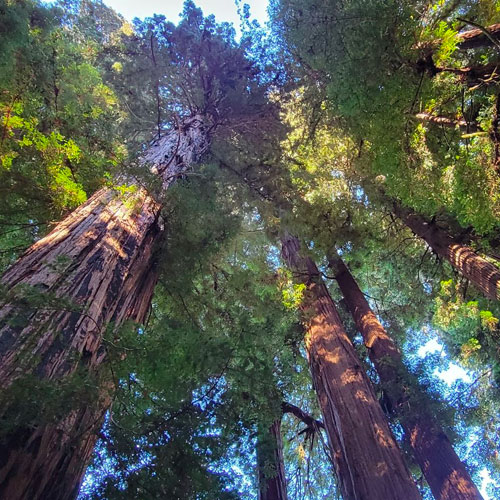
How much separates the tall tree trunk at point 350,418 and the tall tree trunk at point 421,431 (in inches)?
35.2

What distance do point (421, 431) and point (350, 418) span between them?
5.46ft

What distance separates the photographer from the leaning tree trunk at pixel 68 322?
→ 1.94m

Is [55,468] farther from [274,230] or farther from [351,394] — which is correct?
[274,230]

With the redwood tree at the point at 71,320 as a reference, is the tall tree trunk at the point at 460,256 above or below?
above

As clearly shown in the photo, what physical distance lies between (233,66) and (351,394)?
22.7 feet

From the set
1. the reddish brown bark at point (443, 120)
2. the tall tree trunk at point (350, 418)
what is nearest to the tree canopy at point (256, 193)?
the reddish brown bark at point (443, 120)

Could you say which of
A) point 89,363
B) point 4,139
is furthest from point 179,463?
point 4,139

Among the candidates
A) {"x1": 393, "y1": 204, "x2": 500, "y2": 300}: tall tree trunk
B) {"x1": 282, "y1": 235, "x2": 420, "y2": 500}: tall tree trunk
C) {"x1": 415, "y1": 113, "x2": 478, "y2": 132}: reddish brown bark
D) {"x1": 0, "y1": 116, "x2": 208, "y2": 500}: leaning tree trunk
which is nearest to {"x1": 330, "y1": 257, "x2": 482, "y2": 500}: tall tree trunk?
{"x1": 282, "y1": 235, "x2": 420, "y2": 500}: tall tree trunk

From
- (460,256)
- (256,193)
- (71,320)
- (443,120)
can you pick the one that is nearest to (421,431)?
(460,256)

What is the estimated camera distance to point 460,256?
5965mm

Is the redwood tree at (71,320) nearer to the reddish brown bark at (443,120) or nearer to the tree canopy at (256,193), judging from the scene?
the tree canopy at (256,193)

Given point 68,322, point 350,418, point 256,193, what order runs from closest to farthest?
point 68,322 < point 350,418 < point 256,193

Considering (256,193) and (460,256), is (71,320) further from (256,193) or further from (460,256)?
(256,193)

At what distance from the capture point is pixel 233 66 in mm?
8281
